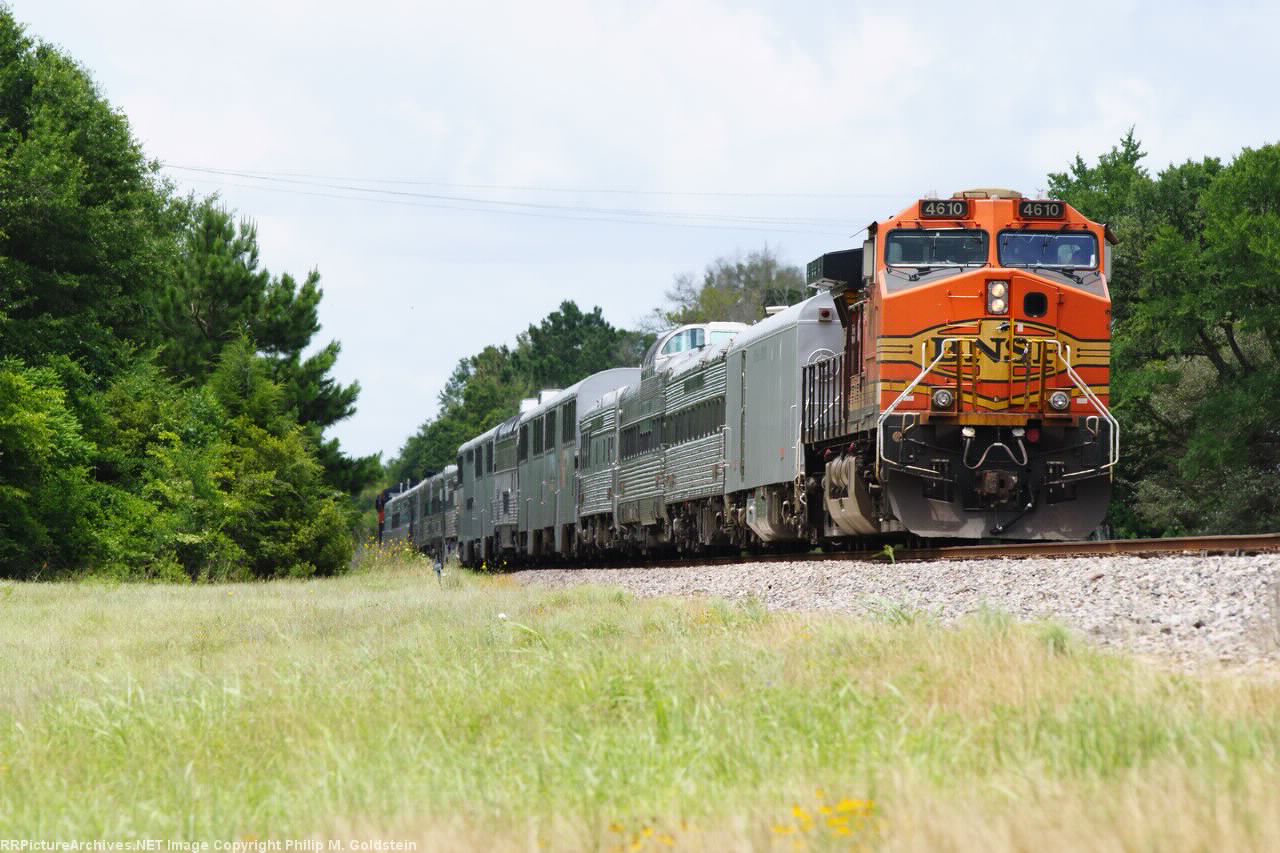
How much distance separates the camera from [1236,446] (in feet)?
139

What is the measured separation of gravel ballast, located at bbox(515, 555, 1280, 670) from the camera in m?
8.79

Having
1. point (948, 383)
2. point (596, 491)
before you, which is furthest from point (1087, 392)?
point (596, 491)

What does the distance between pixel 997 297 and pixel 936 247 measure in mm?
972

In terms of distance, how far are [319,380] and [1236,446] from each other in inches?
1154

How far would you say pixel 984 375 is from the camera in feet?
57.9

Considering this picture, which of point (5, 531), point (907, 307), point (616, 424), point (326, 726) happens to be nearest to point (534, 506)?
point (616, 424)

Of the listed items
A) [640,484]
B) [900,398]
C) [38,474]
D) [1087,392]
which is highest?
[1087,392]

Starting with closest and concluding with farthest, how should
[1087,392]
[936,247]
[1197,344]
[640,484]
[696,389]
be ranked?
[1087,392] → [936,247] → [696,389] → [640,484] → [1197,344]

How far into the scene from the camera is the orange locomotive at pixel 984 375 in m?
17.5

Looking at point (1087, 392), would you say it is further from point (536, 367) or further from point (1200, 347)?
point (536, 367)

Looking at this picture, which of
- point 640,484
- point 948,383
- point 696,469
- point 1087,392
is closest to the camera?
point 948,383

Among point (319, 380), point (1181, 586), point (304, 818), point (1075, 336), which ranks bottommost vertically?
point (304, 818)

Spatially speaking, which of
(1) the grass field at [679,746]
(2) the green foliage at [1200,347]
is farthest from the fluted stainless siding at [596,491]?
(1) the grass field at [679,746]

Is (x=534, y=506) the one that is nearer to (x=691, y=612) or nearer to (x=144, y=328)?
(x=144, y=328)
